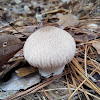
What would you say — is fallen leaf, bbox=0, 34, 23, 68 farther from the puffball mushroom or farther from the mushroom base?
the mushroom base

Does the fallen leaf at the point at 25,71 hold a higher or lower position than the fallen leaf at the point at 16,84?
higher

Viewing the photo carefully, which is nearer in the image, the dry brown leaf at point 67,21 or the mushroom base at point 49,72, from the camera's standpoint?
the mushroom base at point 49,72

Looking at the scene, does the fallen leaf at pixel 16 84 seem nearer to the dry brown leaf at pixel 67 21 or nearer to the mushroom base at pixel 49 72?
the mushroom base at pixel 49 72

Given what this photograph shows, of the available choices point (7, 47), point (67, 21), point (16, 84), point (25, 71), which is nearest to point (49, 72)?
point (25, 71)

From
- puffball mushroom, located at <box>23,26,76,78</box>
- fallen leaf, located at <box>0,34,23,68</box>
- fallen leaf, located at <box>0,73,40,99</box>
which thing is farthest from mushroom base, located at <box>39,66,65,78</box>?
fallen leaf, located at <box>0,34,23,68</box>

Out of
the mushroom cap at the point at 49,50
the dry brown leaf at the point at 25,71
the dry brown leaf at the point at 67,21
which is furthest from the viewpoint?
the dry brown leaf at the point at 67,21

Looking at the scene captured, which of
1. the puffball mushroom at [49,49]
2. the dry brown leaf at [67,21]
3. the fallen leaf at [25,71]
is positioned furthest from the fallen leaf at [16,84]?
the dry brown leaf at [67,21]

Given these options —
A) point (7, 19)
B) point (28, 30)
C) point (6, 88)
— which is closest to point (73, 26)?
point (28, 30)

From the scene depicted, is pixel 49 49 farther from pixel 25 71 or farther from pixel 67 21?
pixel 67 21

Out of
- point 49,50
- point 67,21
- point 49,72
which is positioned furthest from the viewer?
point 67,21
